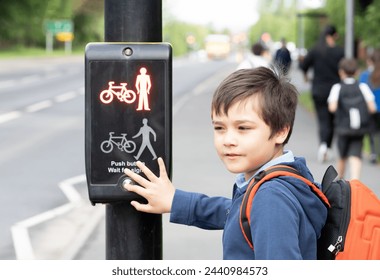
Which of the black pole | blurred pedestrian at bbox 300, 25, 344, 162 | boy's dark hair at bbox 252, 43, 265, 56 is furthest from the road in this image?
the black pole

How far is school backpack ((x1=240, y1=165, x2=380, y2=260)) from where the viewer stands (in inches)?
Result: 89.5

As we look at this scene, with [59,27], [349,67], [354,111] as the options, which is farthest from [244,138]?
[59,27]

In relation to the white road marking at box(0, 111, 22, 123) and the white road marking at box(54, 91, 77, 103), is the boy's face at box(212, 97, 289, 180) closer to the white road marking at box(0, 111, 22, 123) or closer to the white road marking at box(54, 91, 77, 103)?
the white road marking at box(0, 111, 22, 123)

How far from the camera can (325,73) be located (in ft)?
42.2

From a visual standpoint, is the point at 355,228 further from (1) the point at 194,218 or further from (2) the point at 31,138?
(2) the point at 31,138

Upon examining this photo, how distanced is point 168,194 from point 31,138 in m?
14.8

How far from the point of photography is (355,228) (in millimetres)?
2307

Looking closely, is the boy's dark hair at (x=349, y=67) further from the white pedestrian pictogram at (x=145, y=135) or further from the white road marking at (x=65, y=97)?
the white road marking at (x=65, y=97)

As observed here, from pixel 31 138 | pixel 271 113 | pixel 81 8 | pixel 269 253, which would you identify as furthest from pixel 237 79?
pixel 81 8

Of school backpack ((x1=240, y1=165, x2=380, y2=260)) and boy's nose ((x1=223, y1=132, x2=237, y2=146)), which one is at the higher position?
boy's nose ((x1=223, y1=132, x2=237, y2=146))

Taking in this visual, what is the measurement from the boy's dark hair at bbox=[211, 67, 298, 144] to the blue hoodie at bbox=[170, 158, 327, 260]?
13 cm

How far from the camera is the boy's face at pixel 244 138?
7.69 ft

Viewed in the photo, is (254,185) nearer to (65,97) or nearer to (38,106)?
(38,106)

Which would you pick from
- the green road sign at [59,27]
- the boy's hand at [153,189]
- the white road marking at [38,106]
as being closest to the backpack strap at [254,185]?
the boy's hand at [153,189]
